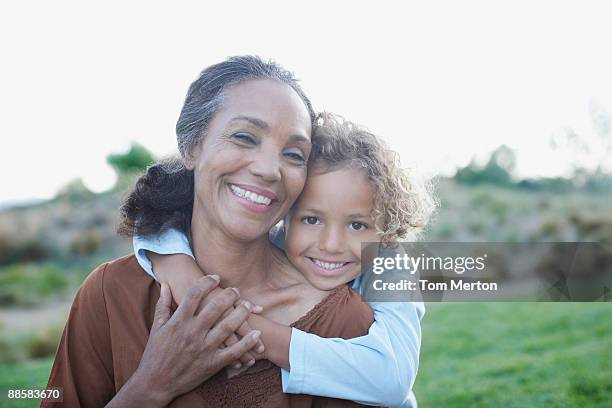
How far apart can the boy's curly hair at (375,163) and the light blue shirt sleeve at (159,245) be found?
0.65 metres

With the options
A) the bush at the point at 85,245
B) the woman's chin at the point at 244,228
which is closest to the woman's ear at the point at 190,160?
the woman's chin at the point at 244,228

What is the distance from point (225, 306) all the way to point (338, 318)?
0.48m

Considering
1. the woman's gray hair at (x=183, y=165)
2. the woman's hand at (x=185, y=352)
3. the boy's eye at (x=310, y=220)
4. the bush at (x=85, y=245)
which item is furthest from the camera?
the bush at (x=85, y=245)

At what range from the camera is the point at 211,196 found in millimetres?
2482

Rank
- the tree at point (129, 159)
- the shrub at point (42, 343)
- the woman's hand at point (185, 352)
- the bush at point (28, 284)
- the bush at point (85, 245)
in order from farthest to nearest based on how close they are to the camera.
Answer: the tree at point (129, 159) → the bush at point (85, 245) → the bush at point (28, 284) → the shrub at point (42, 343) → the woman's hand at point (185, 352)

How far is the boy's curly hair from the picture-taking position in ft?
8.99

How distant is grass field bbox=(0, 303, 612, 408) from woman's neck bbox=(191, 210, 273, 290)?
3.84m

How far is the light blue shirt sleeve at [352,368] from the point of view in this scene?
7.63ft

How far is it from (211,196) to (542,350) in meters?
6.02

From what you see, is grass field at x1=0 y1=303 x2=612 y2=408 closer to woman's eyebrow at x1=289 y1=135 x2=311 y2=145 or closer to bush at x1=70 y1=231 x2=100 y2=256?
woman's eyebrow at x1=289 y1=135 x2=311 y2=145

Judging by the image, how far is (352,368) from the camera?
2346mm

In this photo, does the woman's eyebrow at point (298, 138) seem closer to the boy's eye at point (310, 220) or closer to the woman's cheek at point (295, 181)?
the woman's cheek at point (295, 181)

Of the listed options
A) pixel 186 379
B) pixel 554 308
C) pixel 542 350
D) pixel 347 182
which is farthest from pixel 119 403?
pixel 554 308

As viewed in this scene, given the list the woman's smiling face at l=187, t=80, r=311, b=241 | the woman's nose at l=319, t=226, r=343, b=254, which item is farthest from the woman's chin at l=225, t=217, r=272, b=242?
the woman's nose at l=319, t=226, r=343, b=254
